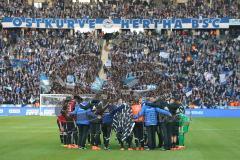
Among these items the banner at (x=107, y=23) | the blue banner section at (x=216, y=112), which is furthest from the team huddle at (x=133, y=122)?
the banner at (x=107, y=23)

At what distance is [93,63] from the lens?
50.3 m

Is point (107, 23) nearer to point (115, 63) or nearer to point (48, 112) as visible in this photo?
point (115, 63)

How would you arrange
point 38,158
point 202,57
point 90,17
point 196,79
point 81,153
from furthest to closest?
1. point 90,17
2. point 202,57
3. point 196,79
4. point 81,153
5. point 38,158

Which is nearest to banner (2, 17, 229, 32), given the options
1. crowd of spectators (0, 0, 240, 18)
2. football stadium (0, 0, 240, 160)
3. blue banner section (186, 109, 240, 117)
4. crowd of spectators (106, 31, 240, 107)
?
football stadium (0, 0, 240, 160)

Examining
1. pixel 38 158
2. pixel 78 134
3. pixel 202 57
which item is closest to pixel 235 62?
pixel 202 57

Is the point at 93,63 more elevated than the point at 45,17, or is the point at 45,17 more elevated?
the point at 45,17

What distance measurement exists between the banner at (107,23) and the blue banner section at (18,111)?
15.1m

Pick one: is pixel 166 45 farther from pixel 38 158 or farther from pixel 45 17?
pixel 38 158

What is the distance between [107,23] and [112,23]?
595mm

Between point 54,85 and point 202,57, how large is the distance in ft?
59.0

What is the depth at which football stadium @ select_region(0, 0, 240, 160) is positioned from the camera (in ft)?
100

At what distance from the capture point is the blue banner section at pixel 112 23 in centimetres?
6506

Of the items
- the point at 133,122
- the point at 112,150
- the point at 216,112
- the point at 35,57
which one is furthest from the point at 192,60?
the point at 112,150

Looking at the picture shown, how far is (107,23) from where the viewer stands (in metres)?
65.0
